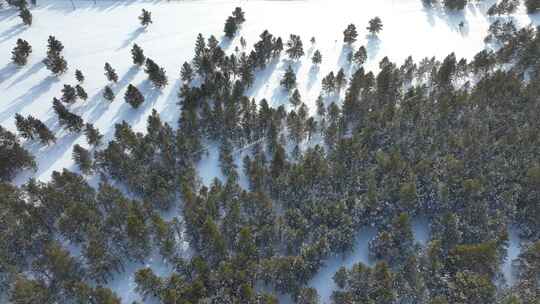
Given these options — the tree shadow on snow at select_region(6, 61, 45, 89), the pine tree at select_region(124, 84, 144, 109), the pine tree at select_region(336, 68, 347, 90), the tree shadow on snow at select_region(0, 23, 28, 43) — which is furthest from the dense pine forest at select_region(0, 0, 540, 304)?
the tree shadow on snow at select_region(0, 23, 28, 43)

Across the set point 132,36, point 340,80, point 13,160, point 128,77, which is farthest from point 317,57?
point 13,160

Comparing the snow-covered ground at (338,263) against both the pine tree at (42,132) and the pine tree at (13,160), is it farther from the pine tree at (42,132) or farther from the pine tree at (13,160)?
the pine tree at (42,132)

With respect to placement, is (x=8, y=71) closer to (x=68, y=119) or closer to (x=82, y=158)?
(x=68, y=119)

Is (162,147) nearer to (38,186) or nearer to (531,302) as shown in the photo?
(38,186)

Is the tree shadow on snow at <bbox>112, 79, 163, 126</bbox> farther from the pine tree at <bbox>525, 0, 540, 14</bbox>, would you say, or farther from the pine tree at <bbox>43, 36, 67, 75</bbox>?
the pine tree at <bbox>525, 0, 540, 14</bbox>

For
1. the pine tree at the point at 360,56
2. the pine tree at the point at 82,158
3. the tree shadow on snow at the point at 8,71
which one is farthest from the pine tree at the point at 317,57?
the tree shadow on snow at the point at 8,71

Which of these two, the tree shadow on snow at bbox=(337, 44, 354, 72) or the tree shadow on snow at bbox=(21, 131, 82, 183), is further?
the tree shadow on snow at bbox=(337, 44, 354, 72)
